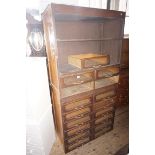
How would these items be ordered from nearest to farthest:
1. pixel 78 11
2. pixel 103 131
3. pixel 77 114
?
pixel 78 11 < pixel 77 114 < pixel 103 131

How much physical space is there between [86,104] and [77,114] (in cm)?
16

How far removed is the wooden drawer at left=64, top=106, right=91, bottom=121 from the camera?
1.68 meters

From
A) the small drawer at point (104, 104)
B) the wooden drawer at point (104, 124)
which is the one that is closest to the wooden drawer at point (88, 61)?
the small drawer at point (104, 104)

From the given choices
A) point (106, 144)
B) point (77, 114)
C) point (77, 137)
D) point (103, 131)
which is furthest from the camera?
point (103, 131)

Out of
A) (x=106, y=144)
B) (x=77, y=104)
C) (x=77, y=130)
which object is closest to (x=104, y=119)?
(x=106, y=144)

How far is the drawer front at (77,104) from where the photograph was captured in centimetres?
164

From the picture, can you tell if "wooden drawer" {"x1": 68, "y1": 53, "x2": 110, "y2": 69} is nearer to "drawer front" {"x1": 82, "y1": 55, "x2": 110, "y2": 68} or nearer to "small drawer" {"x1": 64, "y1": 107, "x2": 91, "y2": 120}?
"drawer front" {"x1": 82, "y1": 55, "x2": 110, "y2": 68}

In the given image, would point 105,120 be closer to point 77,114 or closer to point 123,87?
point 77,114

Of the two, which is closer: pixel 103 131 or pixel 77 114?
pixel 77 114

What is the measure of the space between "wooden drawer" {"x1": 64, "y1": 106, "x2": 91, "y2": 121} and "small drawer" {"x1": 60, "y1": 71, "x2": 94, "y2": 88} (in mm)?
364

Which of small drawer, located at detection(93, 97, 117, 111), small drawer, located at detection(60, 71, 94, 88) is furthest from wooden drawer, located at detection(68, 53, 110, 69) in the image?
small drawer, located at detection(93, 97, 117, 111)

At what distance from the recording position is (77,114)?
5.72 ft
